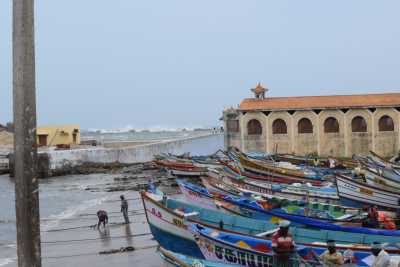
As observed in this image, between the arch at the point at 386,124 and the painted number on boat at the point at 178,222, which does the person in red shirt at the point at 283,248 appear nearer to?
the painted number on boat at the point at 178,222

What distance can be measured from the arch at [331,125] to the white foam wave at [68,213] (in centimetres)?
2017

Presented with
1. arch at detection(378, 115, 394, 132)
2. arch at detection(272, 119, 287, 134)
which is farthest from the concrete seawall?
arch at detection(378, 115, 394, 132)

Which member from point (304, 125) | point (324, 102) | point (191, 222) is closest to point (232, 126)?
point (304, 125)

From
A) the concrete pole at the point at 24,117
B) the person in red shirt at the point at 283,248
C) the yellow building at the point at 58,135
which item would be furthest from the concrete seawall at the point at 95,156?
the concrete pole at the point at 24,117

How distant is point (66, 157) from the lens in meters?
50.1

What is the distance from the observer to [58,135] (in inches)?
2500

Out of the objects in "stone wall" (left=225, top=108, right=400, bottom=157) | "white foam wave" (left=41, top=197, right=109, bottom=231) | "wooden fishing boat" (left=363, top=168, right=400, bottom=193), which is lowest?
"white foam wave" (left=41, top=197, right=109, bottom=231)

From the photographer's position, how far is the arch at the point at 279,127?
43.9m

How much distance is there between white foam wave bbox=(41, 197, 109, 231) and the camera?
23.1 meters

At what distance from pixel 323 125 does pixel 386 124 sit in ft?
16.3

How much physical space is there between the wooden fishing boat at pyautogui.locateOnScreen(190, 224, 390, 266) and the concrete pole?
595cm

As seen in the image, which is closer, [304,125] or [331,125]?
[331,125]

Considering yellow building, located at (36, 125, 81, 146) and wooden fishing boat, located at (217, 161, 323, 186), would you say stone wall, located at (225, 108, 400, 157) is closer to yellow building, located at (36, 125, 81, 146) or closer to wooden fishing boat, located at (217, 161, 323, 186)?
wooden fishing boat, located at (217, 161, 323, 186)

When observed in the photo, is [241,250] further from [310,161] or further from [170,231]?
[310,161]
